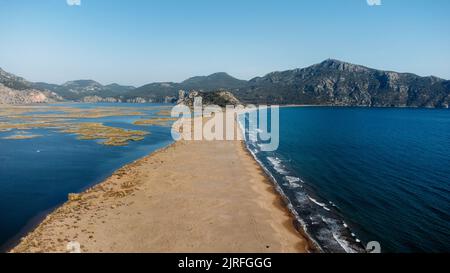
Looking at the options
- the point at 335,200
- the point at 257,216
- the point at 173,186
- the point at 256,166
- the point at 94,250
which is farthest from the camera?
the point at 256,166

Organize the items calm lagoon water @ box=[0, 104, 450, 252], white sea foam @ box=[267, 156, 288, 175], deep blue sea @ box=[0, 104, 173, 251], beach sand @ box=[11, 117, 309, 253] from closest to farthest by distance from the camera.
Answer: beach sand @ box=[11, 117, 309, 253]
calm lagoon water @ box=[0, 104, 450, 252]
deep blue sea @ box=[0, 104, 173, 251]
white sea foam @ box=[267, 156, 288, 175]

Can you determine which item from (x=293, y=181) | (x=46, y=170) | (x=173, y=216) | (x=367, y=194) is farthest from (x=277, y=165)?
(x=46, y=170)

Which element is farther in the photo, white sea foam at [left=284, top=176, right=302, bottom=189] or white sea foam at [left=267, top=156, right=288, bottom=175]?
white sea foam at [left=267, top=156, right=288, bottom=175]

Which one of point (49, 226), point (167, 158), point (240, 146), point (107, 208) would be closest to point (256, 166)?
point (167, 158)

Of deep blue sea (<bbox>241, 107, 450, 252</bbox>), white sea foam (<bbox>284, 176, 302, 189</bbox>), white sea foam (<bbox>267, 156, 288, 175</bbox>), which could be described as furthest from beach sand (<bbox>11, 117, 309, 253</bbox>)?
white sea foam (<bbox>267, 156, 288, 175</bbox>)

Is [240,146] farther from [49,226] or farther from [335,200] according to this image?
[49,226]

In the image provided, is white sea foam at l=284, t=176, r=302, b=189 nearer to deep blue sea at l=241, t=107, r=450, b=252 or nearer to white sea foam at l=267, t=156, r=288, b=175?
deep blue sea at l=241, t=107, r=450, b=252

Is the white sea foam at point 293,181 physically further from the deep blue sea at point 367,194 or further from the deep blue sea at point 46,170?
the deep blue sea at point 46,170
